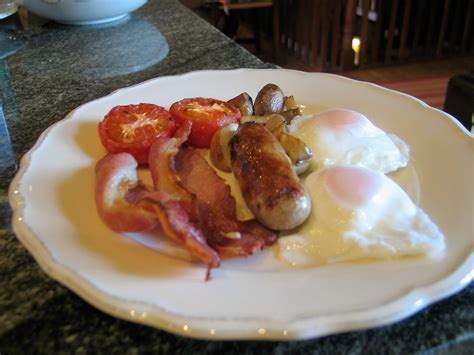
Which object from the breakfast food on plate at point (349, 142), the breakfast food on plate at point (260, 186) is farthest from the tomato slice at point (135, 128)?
the breakfast food on plate at point (349, 142)

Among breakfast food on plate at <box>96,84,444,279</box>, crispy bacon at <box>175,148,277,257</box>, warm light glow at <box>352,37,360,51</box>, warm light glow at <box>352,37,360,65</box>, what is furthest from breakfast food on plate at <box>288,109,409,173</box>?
warm light glow at <box>352,37,360,51</box>

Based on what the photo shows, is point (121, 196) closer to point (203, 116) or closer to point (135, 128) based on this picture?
point (135, 128)

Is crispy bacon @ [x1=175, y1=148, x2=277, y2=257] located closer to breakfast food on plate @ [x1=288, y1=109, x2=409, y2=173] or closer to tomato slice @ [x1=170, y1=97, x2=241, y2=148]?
tomato slice @ [x1=170, y1=97, x2=241, y2=148]

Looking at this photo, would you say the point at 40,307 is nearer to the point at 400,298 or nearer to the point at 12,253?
the point at 12,253

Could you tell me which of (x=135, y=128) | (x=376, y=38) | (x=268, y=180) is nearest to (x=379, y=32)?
(x=376, y=38)

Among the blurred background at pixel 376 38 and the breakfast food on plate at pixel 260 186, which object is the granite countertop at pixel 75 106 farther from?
the blurred background at pixel 376 38
